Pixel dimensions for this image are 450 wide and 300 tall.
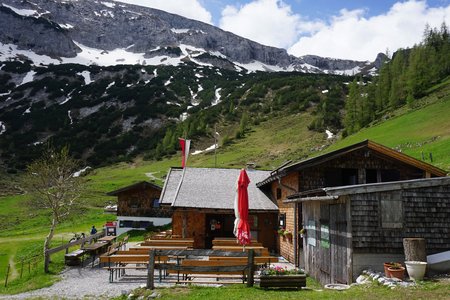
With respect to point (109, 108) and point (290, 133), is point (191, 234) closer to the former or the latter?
point (290, 133)

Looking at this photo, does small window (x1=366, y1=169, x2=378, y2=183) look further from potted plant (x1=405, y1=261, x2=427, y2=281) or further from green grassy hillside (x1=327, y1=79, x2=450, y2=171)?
green grassy hillside (x1=327, y1=79, x2=450, y2=171)

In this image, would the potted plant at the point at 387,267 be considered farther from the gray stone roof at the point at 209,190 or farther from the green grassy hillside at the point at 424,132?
the green grassy hillside at the point at 424,132

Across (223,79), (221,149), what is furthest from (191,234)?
(223,79)

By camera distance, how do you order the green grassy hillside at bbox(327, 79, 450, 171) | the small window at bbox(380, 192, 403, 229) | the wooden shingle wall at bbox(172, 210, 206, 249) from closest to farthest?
1. the small window at bbox(380, 192, 403, 229)
2. the wooden shingle wall at bbox(172, 210, 206, 249)
3. the green grassy hillside at bbox(327, 79, 450, 171)

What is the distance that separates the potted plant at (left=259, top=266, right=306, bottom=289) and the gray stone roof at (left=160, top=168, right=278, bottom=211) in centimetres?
1051

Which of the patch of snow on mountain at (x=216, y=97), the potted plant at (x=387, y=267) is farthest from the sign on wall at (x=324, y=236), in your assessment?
the patch of snow on mountain at (x=216, y=97)

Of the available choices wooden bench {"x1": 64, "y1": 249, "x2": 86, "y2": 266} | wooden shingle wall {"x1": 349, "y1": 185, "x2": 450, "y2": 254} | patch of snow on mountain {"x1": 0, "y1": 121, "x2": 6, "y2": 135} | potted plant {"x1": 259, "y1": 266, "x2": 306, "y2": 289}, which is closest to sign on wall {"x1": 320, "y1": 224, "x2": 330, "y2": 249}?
wooden shingle wall {"x1": 349, "y1": 185, "x2": 450, "y2": 254}

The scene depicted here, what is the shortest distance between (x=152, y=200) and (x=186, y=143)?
710cm

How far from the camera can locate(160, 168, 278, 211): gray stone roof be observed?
22439 millimetres

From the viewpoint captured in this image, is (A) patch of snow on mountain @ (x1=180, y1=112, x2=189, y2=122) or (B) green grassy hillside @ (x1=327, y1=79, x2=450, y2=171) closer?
(B) green grassy hillside @ (x1=327, y1=79, x2=450, y2=171)

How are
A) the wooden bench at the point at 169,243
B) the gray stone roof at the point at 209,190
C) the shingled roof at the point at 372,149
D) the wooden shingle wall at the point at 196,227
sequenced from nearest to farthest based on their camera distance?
1. the wooden bench at the point at 169,243
2. the shingled roof at the point at 372,149
3. the gray stone roof at the point at 209,190
4. the wooden shingle wall at the point at 196,227

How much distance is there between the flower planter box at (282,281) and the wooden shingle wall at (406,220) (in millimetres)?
2083

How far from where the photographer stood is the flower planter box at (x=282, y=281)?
11341 mm

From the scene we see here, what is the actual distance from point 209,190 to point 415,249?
47.5 feet
